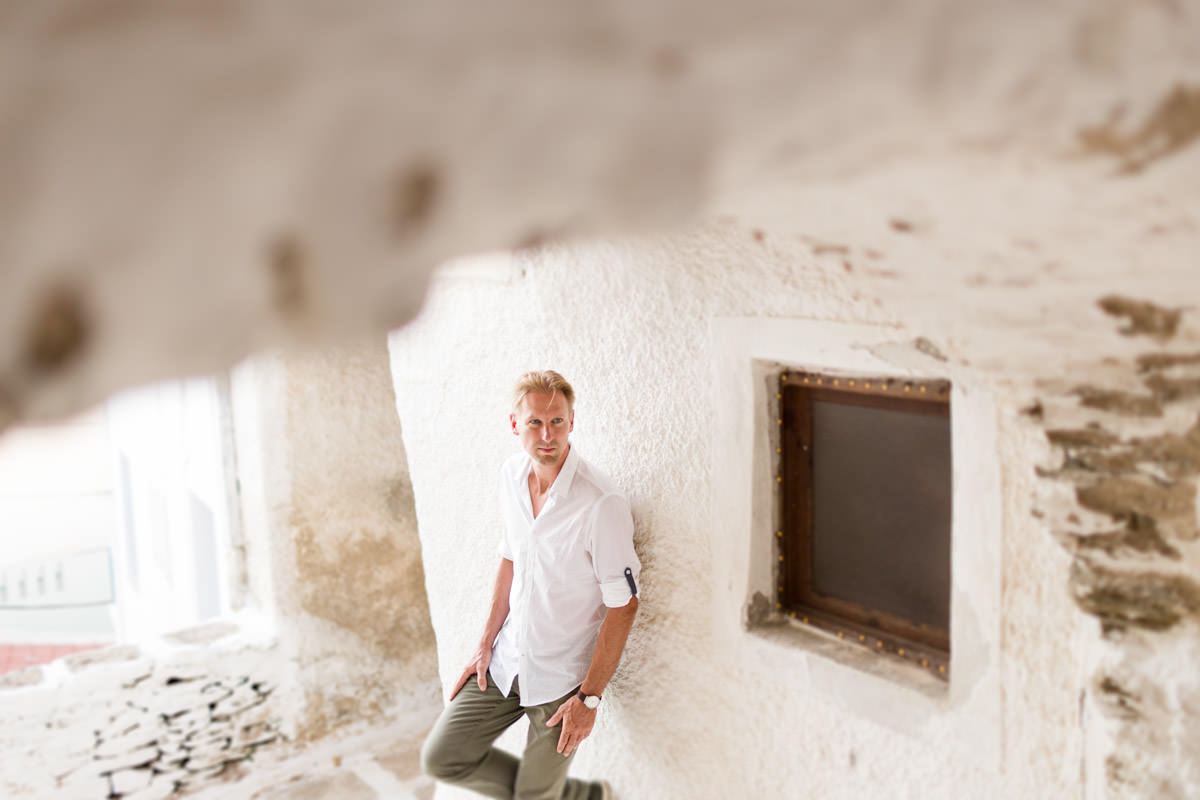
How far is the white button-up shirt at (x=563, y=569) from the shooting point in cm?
259

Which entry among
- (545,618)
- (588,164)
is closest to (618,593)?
(545,618)

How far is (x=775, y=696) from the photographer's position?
2.42 m

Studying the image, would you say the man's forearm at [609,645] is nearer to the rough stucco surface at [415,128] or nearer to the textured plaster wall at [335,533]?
the rough stucco surface at [415,128]

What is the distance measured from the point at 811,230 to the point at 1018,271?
0.25 metres

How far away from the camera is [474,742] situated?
9.41 ft

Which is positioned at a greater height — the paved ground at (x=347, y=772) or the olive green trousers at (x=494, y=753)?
the olive green trousers at (x=494, y=753)

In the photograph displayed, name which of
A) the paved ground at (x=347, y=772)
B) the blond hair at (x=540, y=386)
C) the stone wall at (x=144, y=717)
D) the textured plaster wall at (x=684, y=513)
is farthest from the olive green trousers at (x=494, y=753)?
the stone wall at (x=144, y=717)

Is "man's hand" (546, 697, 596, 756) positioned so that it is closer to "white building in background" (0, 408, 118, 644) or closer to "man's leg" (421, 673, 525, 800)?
"man's leg" (421, 673, 525, 800)

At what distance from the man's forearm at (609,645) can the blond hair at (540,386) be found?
1.81 feet

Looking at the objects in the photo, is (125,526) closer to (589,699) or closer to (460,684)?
(460,684)

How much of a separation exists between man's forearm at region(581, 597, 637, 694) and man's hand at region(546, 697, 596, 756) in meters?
0.06

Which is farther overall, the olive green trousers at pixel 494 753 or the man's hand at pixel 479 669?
the man's hand at pixel 479 669

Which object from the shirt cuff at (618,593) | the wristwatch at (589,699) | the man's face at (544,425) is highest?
the man's face at (544,425)

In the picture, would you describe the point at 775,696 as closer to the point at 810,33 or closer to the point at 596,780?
the point at 596,780
